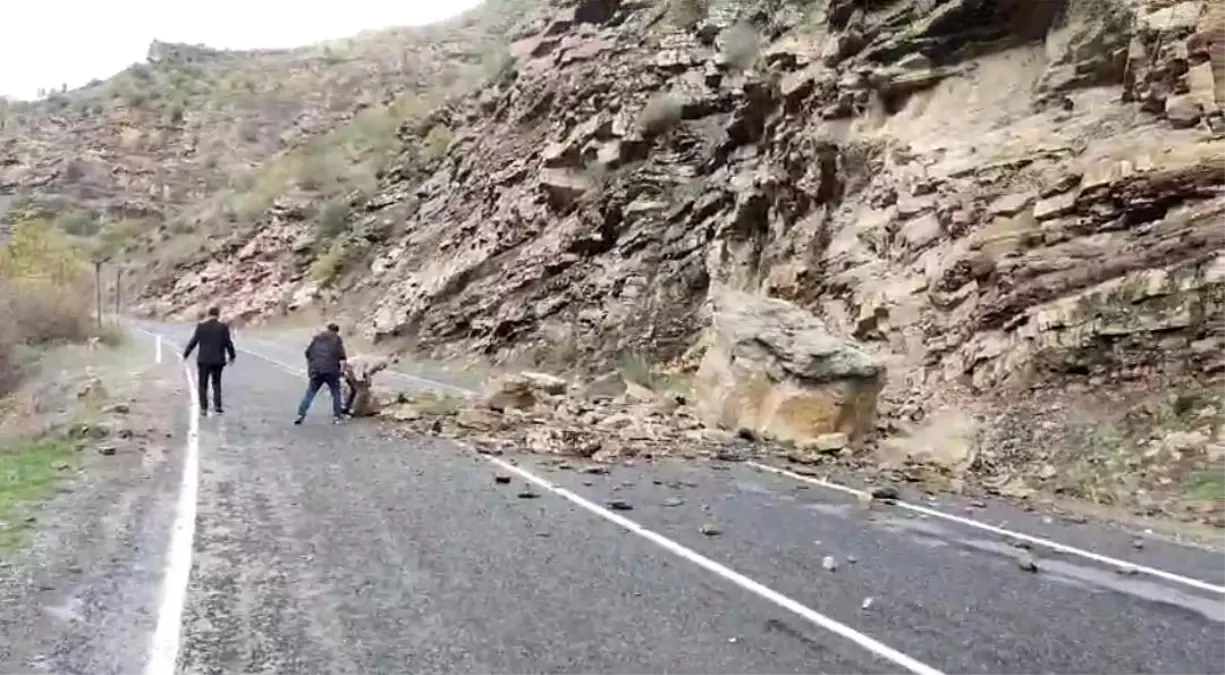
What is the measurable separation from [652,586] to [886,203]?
13345 millimetres

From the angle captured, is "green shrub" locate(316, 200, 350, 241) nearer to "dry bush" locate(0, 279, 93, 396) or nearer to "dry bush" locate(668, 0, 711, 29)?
"dry bush" locate(0, 279, 93, 396)

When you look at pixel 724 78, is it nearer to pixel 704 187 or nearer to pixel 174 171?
pixel 704 187

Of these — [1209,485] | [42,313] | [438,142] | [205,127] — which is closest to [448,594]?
[1209,485]

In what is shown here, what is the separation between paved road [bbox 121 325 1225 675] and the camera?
6141 millimetres

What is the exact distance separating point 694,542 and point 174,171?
252 ft

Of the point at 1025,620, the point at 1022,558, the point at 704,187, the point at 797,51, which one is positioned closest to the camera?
the point at 1025,620

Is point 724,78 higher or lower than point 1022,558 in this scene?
higher

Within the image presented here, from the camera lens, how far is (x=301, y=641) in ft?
20.6

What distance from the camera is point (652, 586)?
25.0 ft

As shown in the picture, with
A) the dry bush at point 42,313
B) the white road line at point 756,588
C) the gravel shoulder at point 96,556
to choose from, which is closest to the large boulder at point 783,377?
the white road line at point 756,588

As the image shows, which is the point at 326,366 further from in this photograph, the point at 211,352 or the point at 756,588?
the point at 756,588

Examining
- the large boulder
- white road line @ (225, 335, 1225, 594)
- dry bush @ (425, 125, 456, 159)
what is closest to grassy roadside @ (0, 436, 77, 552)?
white road line @ (225, 335, 1225, 594)

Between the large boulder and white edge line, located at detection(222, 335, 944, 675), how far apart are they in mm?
4675

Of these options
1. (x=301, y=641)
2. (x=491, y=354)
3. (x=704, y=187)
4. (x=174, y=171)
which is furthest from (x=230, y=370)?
(x=174, y=171)
